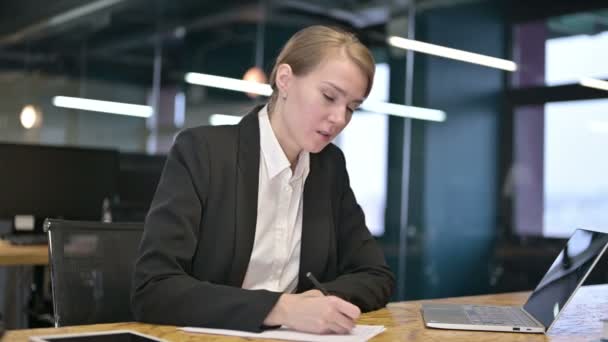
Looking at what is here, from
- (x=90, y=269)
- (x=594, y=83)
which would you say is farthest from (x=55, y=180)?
(x=594, y=83)

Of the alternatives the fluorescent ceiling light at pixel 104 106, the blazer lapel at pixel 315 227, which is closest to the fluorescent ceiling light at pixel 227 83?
the fluorescent ceiling light at pixel 104 106

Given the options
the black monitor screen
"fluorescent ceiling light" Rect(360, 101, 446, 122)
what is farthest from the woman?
"fluorescent ceiling light" Rect(360, 101, 446, 122)

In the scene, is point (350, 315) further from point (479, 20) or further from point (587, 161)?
point (479, 20)

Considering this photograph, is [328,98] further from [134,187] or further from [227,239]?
[134,187]

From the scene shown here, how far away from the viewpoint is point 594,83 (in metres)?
5.03

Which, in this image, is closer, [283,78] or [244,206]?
[244,206]

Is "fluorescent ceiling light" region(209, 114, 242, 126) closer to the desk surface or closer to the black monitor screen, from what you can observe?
the black monitor screen

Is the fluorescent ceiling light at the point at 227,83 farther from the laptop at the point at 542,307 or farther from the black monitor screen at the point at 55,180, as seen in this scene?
the laptop at the point at 542,307

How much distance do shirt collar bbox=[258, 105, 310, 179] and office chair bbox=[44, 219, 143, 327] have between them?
385 mm

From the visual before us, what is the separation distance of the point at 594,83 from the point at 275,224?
12.4 feet

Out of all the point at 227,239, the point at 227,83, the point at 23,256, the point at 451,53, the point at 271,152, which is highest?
the point at 451,53

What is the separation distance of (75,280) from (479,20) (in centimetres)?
446

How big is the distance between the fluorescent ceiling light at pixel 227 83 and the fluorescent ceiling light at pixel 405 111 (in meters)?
1.03

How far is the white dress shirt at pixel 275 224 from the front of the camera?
5.91ft
